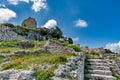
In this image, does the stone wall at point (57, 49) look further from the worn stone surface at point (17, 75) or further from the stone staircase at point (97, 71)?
the worn stone surface at point (17, 75)

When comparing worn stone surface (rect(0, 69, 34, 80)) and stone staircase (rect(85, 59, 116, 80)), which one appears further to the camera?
stone staircase (rect(85, 59, 116, 80))

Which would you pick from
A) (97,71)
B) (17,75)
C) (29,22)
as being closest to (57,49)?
(97,71)

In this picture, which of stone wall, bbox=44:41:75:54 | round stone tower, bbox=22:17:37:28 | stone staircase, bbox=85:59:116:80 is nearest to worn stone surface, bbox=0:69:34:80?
stone staircase, bbox=85:59:116:80

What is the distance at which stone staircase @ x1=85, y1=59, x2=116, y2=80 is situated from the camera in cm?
1528

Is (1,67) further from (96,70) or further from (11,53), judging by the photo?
(96,70)

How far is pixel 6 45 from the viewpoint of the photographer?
21219mm

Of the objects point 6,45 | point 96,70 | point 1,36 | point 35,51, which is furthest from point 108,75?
point 1,36

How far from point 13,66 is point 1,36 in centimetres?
2136

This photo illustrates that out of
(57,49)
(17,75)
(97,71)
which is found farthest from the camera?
(57,49)

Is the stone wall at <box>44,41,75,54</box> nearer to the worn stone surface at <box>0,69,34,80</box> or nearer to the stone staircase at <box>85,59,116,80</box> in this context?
the stone staircase at <box>85,59,116,80</box>

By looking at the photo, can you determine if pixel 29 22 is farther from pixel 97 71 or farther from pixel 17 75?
pixel 17 75

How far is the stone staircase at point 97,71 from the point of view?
15.3 meters

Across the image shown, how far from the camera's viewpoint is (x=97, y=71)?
1645 cm

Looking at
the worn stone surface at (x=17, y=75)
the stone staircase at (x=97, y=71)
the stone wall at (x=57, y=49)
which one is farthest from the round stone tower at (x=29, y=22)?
the worn stone surface at (x=17, y=75)
